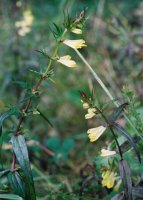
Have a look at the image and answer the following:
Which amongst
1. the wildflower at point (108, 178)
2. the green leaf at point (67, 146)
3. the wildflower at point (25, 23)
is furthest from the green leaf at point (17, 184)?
the wildflower at point (25, 23)

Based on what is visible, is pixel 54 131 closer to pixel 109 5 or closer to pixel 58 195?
pixel 58 195

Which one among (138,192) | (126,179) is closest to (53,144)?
(138,192)

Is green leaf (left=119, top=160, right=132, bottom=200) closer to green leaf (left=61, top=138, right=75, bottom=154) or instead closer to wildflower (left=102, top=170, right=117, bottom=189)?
wildflower (left=102, top=170, right=117, bottom=189)

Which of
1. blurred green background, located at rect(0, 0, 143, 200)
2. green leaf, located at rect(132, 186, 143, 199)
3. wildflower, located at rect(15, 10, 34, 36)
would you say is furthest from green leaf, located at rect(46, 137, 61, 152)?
green leaf, located at rect(132, 186, 143, 199)

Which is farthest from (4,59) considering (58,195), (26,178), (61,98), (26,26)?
(26,178)

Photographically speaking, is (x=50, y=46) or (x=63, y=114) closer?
(x=50, y=46)

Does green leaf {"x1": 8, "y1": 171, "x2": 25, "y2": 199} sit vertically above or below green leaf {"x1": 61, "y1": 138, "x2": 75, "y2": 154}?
below

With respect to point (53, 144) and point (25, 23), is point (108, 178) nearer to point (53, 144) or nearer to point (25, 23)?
Result: point (53, 144)

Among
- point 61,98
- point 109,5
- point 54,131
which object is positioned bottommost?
point 54,131
